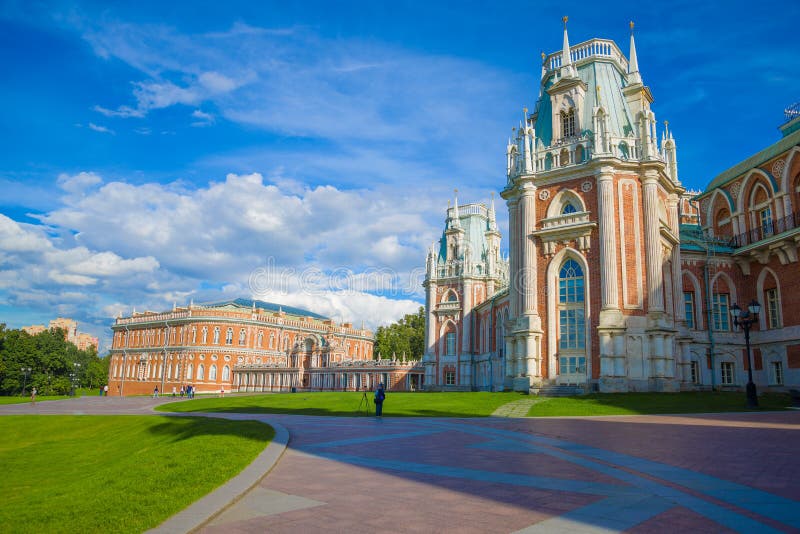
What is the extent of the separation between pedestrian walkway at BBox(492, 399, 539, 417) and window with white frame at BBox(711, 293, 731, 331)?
1892cm

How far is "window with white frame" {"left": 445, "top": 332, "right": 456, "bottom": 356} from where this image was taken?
5891 cm

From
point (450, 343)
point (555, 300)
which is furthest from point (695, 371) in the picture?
point (450, 343)

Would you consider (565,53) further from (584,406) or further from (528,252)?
(584,406)

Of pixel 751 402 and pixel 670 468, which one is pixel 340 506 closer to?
pixel 670 468

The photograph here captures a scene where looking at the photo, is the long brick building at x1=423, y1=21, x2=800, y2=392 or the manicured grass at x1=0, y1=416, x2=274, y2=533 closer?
the manicured grass at x1=0, y1=416, x2=274, y2=533

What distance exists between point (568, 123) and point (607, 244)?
9.34 m

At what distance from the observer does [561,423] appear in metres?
17.4

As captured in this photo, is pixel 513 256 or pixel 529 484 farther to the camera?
pixel 513 256

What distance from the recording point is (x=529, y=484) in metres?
8.05

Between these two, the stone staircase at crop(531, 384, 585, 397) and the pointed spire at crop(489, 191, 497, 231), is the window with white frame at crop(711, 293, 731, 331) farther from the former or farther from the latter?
the pointed spire at crop(489, 191, 497, 231)

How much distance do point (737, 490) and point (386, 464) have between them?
5.44 m

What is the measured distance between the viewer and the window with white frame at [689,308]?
37594 mm

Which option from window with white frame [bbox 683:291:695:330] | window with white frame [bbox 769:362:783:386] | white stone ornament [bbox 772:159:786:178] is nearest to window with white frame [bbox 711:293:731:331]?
window with white frame [bbox 683:291:695:330]

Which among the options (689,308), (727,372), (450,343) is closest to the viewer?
(727,372)
